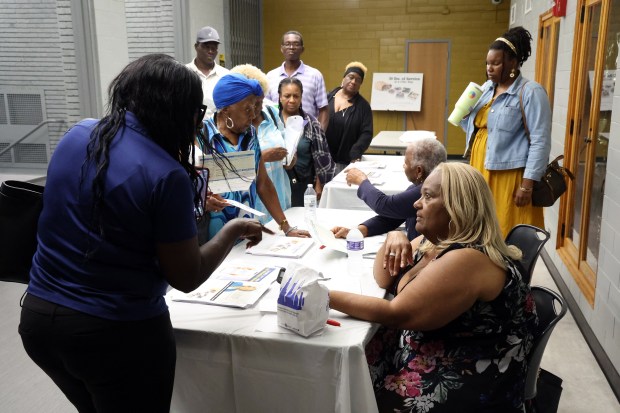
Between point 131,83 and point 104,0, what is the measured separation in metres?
3.69

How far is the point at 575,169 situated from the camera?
4.14 meters

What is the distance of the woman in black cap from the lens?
5.10 m

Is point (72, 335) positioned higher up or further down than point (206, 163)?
further down

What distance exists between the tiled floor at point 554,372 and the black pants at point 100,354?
4.32ft

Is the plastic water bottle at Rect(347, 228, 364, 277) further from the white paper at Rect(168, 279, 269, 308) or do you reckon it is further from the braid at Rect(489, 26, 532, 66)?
the braid at Rect(489, 26, 532, 66)

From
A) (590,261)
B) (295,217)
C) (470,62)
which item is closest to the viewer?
(295,217)

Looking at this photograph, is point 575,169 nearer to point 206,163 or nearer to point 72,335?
point 206,163

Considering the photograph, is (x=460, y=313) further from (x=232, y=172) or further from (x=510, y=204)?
(x=510, y=204)

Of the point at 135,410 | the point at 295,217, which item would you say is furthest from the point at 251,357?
the point at 295,217

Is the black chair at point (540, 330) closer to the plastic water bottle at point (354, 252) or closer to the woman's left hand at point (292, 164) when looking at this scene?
the plastic water bottle at point (354, 252)

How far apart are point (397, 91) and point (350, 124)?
16.4ft

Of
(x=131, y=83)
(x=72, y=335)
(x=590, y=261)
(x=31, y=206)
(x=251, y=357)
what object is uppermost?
(x=131, y=83)

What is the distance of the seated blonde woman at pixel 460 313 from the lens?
5.04ft

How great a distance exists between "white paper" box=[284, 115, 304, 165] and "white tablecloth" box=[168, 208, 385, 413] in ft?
6.32
